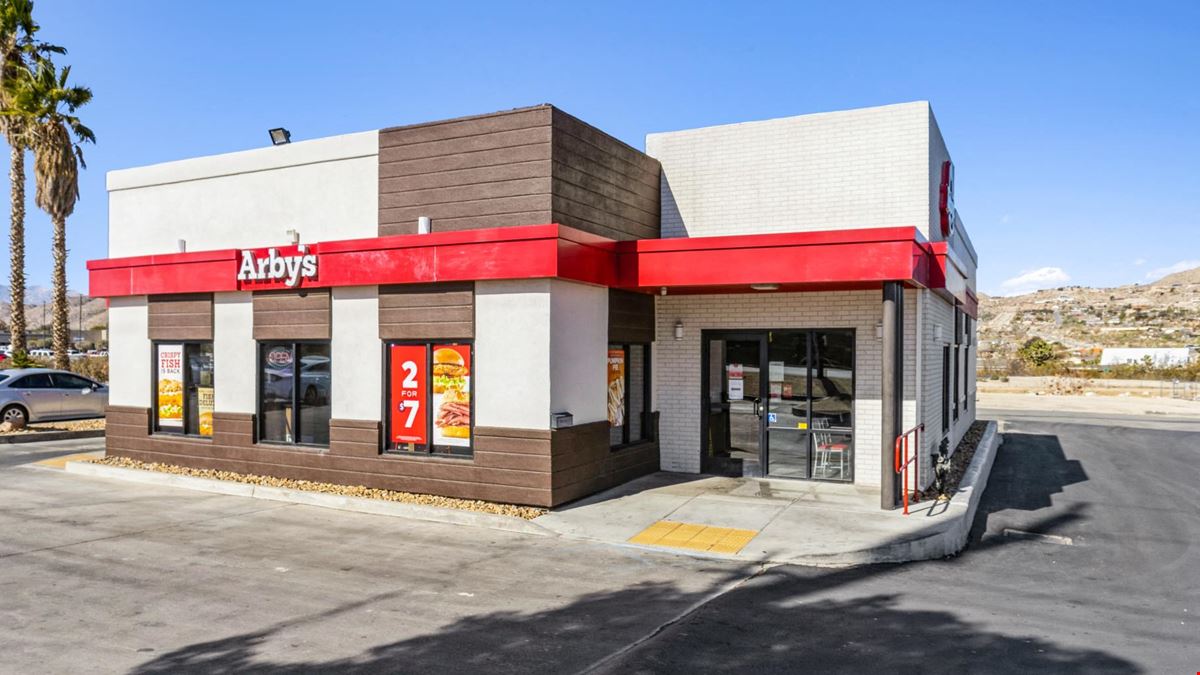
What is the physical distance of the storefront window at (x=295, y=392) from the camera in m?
13.0

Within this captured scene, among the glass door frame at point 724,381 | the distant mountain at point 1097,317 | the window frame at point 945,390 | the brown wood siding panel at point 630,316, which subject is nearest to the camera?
the brown wood siding panel at point 630,316

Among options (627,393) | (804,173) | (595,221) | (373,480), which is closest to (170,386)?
(373,480)

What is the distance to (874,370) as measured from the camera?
1270 centimetres

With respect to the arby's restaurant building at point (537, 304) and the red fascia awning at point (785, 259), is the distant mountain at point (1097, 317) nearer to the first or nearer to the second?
the arby's restaurant building at point (537, 304)

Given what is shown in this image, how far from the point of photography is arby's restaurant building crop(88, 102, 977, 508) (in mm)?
11125

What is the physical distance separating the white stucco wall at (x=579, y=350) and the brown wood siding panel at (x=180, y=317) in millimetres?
6717

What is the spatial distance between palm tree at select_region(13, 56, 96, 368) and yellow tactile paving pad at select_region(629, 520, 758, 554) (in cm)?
2528

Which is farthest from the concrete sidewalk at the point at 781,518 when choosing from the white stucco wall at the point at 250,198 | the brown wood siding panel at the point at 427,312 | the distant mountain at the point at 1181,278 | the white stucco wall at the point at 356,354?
the distant mountain at the point at 1181,278

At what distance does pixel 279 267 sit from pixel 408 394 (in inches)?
121

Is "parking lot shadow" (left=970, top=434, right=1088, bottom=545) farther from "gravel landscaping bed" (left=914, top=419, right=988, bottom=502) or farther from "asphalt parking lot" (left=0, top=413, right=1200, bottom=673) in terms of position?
"gravel landscaping bed" (left=914, top=419, right=988, bottom=502)

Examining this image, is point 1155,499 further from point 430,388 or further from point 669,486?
point 430,388

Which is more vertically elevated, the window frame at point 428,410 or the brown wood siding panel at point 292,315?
the brown wood siding panel at point 292,315

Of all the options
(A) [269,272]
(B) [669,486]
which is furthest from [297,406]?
(B) [669,486]

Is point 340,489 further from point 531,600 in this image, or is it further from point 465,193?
point 531,600
